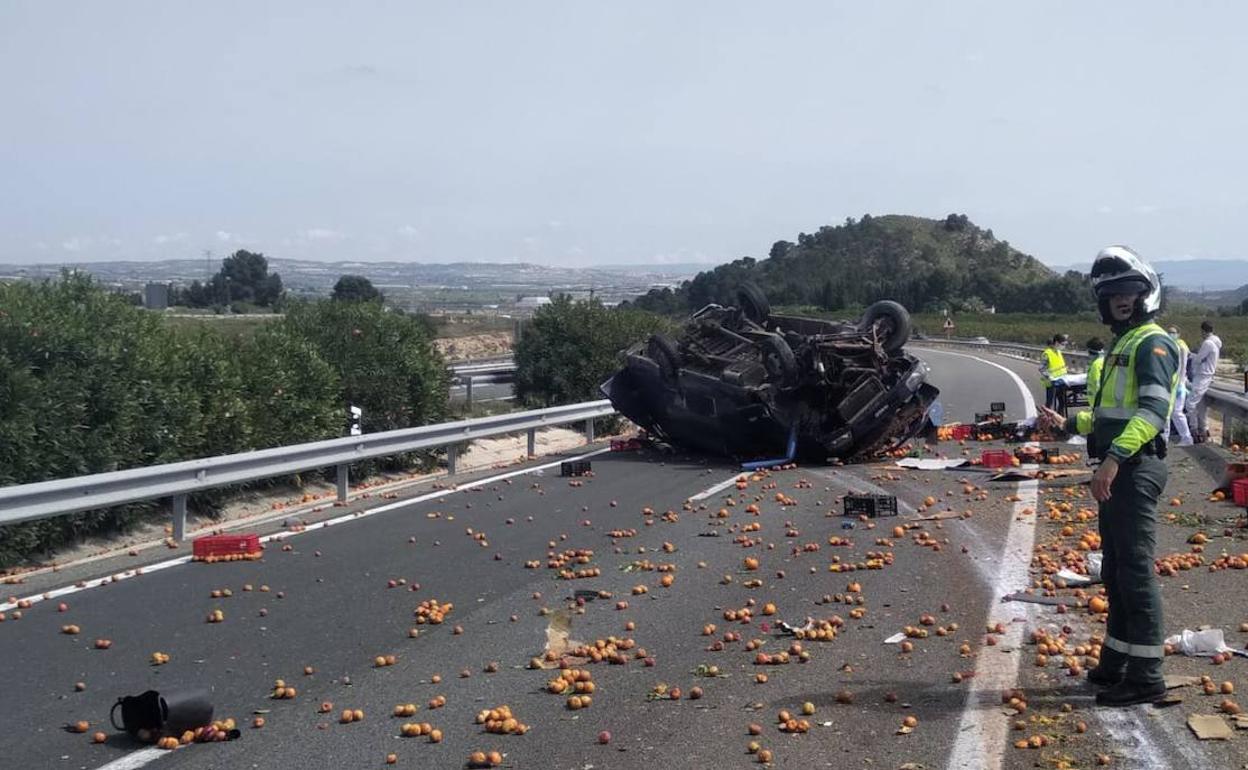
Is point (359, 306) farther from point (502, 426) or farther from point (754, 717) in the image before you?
point (754, 717)

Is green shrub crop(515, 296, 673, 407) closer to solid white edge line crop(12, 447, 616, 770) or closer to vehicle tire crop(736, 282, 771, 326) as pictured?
vehicle tire crop(736, 282, 771, 326)

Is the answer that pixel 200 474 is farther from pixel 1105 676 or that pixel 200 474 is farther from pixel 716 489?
pixel 1105 676

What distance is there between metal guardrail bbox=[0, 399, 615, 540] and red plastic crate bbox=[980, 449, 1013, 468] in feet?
21.4

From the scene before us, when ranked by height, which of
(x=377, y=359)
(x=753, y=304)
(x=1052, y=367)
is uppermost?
(x=753, y=304)

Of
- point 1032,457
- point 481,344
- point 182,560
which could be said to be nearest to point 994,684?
point 182,560

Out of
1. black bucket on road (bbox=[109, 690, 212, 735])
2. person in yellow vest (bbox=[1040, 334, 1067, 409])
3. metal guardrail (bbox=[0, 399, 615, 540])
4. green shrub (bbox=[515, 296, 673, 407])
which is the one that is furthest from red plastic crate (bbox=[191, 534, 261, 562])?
green shrub (bbox=[515, 296, 673, 407])

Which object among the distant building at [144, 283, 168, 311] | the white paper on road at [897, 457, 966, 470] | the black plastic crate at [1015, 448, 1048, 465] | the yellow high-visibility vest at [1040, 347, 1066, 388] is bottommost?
the white paper on road at [897, 457, 966, 470]

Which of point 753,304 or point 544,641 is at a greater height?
point 753,304

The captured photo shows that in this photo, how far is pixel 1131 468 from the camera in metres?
7.08

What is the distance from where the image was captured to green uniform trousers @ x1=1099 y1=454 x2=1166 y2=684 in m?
6.97

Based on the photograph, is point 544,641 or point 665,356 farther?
point 665,356

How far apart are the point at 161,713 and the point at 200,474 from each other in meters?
6.61

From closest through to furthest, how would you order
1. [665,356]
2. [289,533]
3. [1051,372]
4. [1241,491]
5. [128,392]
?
[289,533] < [1241,491] < [128,392] < [665,356] < [1051,372]

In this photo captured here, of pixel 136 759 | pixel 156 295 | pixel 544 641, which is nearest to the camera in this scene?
pixel 136 759
